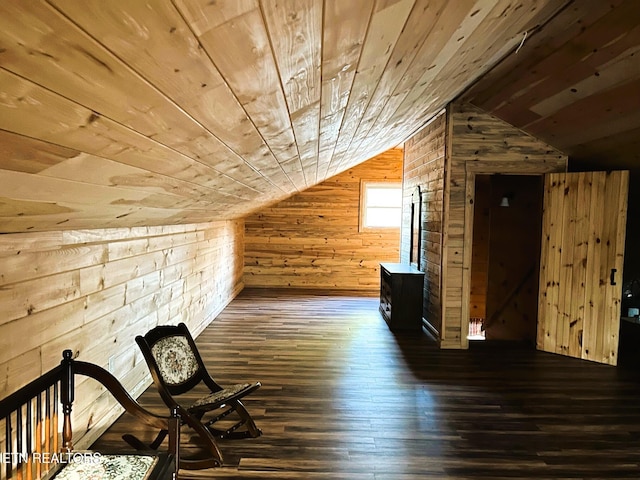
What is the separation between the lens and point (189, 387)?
2793 mm

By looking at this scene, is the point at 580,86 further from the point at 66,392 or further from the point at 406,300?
the point at 66,392

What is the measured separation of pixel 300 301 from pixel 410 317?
2.20 metres

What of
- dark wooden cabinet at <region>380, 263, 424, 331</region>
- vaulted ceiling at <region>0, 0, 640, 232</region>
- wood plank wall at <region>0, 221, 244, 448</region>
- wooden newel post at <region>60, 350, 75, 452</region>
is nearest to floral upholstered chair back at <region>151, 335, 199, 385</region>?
wood plank wall at <region>0, 221, 244, 448</region>

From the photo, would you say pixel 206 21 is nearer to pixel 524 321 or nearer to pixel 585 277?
pixel 585 277

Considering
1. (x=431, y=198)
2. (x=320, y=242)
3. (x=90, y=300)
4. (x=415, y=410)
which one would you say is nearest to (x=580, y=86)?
(x=431, y=198)

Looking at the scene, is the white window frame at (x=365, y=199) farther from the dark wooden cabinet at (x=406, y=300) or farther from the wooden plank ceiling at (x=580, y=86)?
the wooden plank ceiling at (x=580, y=86)

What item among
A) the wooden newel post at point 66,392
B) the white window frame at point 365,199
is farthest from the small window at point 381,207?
the wooden newel post at point 66,392

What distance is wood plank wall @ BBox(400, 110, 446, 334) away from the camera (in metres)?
4.64

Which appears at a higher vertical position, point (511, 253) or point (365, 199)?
point (365, 199)

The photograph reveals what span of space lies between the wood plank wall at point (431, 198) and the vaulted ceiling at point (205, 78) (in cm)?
182

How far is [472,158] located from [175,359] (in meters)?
3.37

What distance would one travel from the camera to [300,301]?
6879mm

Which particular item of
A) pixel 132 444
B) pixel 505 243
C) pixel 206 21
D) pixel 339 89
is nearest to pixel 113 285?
pixel 132 444

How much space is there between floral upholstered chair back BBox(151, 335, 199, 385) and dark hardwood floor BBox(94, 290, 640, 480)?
0.46m
